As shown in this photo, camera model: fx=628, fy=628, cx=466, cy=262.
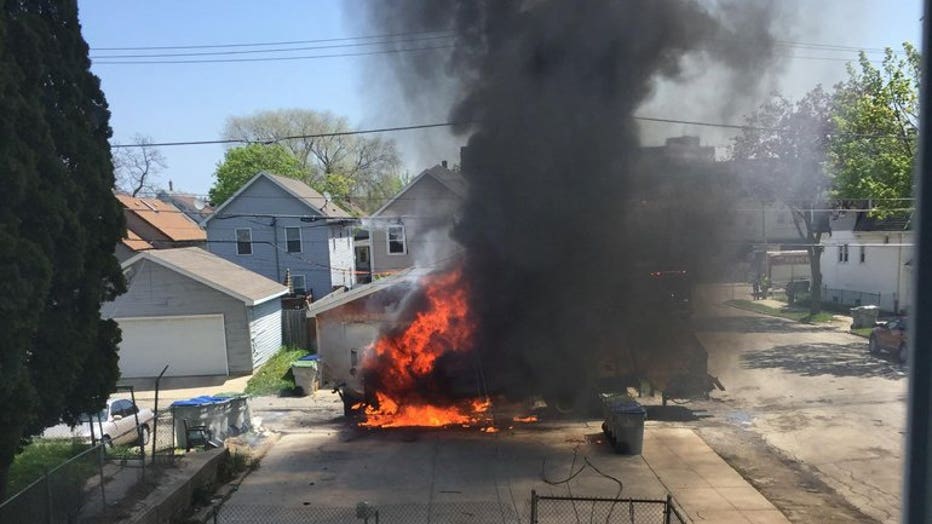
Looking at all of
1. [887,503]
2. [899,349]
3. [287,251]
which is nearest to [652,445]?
[887,503]

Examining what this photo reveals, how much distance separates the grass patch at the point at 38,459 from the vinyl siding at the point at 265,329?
31.3ft

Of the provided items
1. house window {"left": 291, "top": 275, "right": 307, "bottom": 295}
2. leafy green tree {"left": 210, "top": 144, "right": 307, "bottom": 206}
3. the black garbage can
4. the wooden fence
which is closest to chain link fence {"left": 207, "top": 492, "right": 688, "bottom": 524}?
the black garbage can

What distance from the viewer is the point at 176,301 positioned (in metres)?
20.5

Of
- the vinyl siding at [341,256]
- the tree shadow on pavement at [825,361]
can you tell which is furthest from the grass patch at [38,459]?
the vinyl siding at [341,256]

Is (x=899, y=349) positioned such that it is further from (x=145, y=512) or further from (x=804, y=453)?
(x=145, y=512)

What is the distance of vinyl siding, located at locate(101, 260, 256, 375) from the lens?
20.5 meters

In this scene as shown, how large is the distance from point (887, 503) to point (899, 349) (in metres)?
11.5

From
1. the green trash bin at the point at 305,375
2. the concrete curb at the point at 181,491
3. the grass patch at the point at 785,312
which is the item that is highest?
the concrete curb at the point at 181,491

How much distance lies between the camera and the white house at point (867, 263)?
25.3 meters

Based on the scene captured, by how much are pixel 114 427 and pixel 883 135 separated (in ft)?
68.9

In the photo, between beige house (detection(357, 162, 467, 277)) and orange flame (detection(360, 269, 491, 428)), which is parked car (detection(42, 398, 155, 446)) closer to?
orange flame (detection(360, 269, 491, 428))

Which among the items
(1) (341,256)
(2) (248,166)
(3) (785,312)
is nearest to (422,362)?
(1) (341,256)

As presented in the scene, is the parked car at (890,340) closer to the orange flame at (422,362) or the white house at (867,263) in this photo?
the white house at (867,263)

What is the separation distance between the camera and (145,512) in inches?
311
